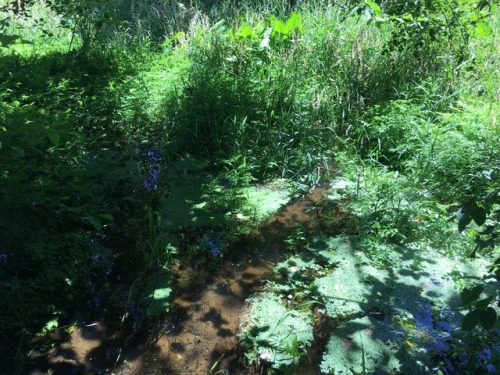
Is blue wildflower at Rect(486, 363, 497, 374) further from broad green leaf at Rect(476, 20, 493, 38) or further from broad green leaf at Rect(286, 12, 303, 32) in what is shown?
broad green leaf at Rect(286, 12, 303, 32)

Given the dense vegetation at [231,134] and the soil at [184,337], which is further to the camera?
the dense vegetation at [231,134]

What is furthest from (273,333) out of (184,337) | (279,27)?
(279,27)

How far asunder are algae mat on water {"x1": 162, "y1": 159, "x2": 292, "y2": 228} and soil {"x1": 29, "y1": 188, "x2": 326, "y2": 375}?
0.52 metres

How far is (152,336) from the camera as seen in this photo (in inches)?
117

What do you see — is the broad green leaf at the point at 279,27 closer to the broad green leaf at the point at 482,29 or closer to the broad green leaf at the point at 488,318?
the broad green leaf at the point at 482,29

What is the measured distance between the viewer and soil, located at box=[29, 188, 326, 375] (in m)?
2.77

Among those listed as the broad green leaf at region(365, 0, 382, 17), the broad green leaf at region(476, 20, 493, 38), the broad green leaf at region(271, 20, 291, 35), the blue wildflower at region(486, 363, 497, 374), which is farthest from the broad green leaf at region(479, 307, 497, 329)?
the broad green leaf at region(271, 20, 291, 35)

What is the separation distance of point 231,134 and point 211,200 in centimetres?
96

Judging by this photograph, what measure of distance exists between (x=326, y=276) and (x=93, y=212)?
1959mm

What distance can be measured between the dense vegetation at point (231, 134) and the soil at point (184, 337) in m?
0.14

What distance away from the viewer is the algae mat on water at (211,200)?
4.02m

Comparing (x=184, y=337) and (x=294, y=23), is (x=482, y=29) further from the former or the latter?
(x=184, y=337)

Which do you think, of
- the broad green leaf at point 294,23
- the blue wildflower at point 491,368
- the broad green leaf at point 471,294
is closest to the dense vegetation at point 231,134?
the broad green leaf at point 294,23

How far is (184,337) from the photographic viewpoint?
2.98 meters
